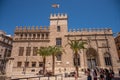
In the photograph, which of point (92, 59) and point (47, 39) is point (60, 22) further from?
point (92, 59)

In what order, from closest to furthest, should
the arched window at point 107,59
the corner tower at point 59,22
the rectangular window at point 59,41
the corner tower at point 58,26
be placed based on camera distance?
the arched window at point 107,59 < the rectangular window at point 59,41 < the corner tower at point 58,26 < the corner tower at point 59,22

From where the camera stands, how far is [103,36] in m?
32.6

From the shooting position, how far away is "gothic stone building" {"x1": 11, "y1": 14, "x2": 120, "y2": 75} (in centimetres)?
2986

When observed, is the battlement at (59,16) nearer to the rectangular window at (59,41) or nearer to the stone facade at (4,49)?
the rectangular window at (59,41)

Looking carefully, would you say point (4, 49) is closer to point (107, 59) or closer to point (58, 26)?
point (58, 26)

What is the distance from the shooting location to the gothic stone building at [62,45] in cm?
2986

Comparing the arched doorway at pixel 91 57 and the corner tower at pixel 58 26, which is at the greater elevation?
the corner tower at pixel 58 26

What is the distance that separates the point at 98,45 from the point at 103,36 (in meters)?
3.58

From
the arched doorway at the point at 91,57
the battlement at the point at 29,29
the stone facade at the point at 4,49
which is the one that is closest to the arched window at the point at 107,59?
the arched doorway at the point at 91,57

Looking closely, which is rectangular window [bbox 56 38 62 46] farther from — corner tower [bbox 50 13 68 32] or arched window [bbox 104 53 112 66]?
arched window [bbox 104 53 112 66]

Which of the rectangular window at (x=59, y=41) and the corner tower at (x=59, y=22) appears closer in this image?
the rectangular window at (x=59, y=41)

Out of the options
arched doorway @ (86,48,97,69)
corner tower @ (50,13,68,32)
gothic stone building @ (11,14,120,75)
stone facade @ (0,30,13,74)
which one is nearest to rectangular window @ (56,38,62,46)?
gothic stone building @ (11,14,120,75)

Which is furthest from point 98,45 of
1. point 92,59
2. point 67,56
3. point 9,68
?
point 9,68

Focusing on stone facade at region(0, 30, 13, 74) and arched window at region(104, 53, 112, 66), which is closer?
arched window at region(104, 53, 112, 66)
